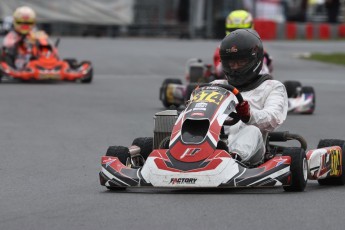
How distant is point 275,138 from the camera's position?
8758 mm

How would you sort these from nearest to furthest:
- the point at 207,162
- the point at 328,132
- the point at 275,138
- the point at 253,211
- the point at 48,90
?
1. the point at 253,211
2. the point at 207,162
3. the point at 275,138
4. the point at 328,132
5. the point at 48,90

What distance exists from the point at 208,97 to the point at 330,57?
21.9m

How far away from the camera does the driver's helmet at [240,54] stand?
835 centimetres

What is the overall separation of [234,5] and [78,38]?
565 cm

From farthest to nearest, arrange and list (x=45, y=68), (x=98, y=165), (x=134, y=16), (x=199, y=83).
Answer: (x=134, y=16) → (x=45, y=68) → (x=199, y=83) → (x=98, y=165)

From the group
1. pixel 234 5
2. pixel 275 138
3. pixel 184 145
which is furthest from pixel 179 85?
pixel 234 5

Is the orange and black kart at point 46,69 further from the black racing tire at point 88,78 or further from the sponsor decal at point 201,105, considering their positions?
the sponsor decal at point 201,105

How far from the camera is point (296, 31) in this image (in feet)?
135

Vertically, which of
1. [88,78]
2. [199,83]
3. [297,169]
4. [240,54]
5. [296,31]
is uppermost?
[240,54]

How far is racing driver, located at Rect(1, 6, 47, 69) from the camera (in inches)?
792

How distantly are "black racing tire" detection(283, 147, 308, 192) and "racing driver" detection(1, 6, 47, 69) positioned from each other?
1281 centimetres

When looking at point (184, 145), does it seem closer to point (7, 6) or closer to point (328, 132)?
point (328, 132)

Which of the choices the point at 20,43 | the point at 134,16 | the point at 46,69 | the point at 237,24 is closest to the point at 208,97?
the point at 237,24

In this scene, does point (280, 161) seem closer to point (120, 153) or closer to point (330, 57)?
point (120, 153)
